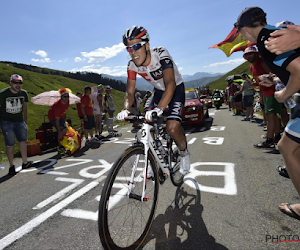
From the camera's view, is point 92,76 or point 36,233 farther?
point 92,76

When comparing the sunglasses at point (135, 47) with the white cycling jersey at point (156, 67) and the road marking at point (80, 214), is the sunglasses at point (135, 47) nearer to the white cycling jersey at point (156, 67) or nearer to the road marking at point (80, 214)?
the white cycling jersey at point (156, 67)

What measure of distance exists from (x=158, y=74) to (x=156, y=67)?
0.42 ft

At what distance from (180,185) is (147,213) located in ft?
4.04

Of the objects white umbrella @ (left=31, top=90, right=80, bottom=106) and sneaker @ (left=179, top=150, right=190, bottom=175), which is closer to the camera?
sneaker @ (left=179, top=150, right=190, bottom=175)

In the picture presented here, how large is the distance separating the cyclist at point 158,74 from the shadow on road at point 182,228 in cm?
52

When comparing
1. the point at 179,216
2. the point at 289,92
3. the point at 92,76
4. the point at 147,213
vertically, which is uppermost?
the point at 92,76

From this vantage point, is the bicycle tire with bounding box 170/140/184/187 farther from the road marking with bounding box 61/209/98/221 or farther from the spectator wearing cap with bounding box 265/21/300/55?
the spectator wearing cap with bounding box 265/21/300/55

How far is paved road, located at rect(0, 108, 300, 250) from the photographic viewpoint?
6.70ft

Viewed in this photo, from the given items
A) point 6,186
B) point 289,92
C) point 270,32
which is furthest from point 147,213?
point 6,186

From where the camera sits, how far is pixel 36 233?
2312mm

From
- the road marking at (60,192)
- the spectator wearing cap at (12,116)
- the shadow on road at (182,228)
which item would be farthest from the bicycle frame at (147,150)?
the spectator wearing cap at (12,116)

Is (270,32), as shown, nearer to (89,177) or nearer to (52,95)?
(89,177)

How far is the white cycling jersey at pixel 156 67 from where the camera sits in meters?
2.75

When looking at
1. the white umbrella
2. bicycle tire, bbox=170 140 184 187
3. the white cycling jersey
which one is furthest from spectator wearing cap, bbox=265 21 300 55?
the white umbrella
